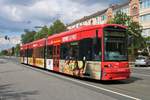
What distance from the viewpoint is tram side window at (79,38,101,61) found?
1941 centimetres

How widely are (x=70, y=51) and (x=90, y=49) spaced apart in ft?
12.7

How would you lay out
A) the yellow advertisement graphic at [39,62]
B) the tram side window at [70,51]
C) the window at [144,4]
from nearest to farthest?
the tram side window at [70,51], the yellow advertisement graphic at [39,62], the window at [144,4]

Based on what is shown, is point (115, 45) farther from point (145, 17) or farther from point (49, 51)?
point (145, 17)

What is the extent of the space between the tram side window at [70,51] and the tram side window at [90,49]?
99 cm

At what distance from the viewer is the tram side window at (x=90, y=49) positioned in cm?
1941

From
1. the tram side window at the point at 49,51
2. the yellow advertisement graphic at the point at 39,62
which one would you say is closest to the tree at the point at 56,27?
the yellow advertisement graphic at the point at 39,62

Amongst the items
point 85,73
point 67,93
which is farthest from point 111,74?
point 67,93

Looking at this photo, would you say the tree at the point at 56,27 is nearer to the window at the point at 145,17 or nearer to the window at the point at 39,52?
the window at the point at 145,17

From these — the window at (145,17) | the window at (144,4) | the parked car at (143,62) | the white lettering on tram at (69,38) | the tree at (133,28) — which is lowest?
the parked car at (143,62)

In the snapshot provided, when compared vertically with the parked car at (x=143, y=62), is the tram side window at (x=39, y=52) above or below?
above

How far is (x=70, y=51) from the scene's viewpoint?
24.0 metres

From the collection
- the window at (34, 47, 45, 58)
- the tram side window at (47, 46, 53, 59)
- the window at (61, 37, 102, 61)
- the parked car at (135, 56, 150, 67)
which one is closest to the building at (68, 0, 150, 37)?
the parked car at (135, 56, 150, 67)

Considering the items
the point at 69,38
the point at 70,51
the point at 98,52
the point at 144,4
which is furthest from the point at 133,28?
the point at 98,52

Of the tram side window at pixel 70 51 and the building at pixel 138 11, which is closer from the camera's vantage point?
the tram side window at pixel 70 51
